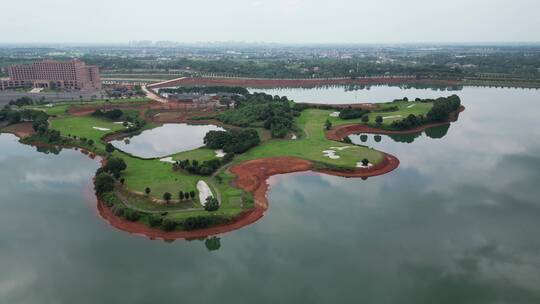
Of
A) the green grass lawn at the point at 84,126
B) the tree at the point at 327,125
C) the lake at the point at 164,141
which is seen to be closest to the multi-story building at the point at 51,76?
the green grass lawn at the point at 84,126

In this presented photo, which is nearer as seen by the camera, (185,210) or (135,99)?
(185,210)

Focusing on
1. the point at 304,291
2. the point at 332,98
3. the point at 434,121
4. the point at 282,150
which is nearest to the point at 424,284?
the point at 304,291

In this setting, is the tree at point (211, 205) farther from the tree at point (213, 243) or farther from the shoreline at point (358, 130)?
the shoreline at point (358, 130)

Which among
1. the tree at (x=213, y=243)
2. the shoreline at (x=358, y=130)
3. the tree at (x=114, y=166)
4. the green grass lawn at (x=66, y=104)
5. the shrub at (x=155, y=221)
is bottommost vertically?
the tree at (x=213, y=243)

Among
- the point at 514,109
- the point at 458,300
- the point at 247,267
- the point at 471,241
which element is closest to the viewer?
the point at 458,300

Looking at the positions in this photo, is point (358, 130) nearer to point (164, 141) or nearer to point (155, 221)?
point (164, 141)

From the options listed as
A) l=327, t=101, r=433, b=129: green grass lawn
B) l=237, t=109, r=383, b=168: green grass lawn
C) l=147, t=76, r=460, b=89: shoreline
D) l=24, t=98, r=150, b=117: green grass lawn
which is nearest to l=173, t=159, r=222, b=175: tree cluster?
l=237, t=109, r=383, b=168: green grass lawn

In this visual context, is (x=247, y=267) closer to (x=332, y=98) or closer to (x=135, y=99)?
(x=135, y=99)
